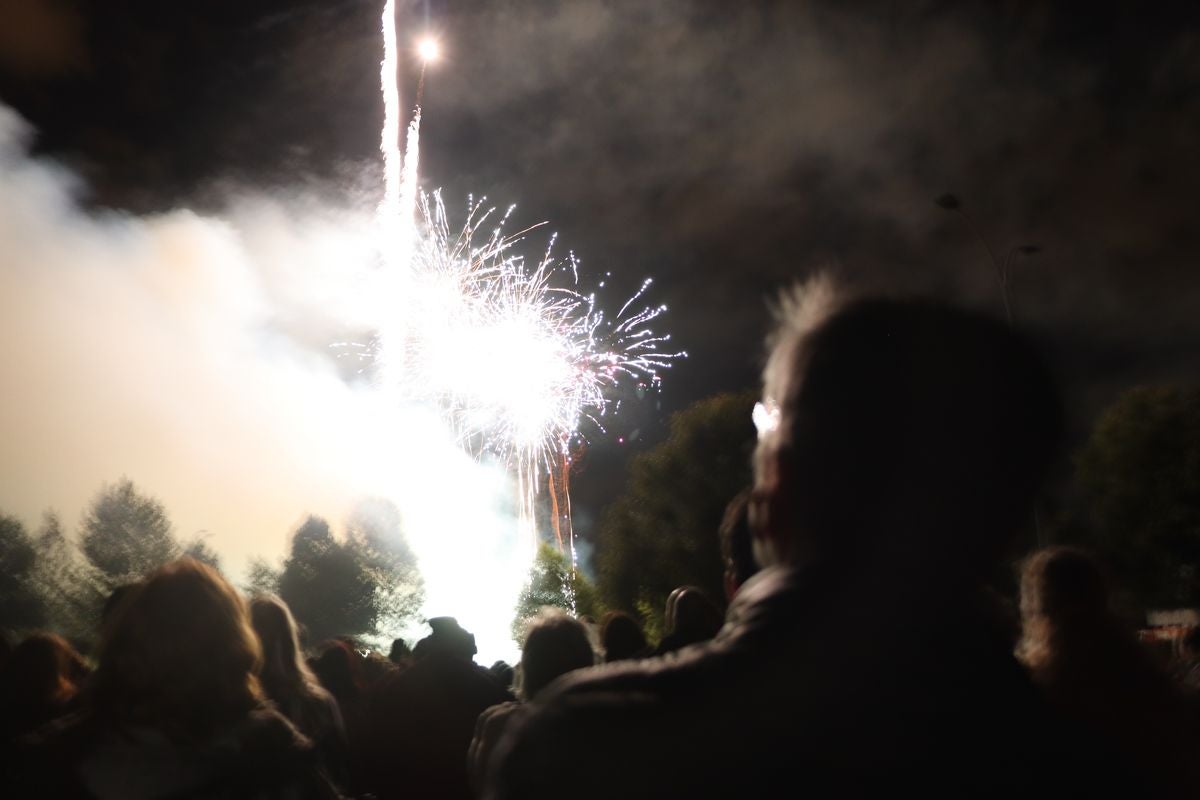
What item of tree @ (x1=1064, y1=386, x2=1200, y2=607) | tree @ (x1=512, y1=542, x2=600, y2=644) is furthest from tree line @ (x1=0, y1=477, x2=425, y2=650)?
tree @ (x1=1064, y1=386, x2=1200, y2=607)

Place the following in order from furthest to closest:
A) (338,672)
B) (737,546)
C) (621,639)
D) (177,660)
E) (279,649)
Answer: (338,672), (621,639), (279,649), (737,546), (177,660)

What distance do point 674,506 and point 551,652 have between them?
1464 inches

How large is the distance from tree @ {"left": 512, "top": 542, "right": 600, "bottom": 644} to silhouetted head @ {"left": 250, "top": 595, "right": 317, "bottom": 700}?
50.3 meters

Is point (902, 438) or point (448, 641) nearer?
point (902, 438)

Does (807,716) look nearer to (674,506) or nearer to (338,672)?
(338,672)

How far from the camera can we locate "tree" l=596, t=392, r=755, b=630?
39.7 meters

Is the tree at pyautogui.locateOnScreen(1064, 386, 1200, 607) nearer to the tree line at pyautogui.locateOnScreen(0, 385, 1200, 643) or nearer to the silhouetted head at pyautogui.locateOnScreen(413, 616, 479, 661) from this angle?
the tree line at pyautogui.locateOnScreen(0, 385, 1200, 643)

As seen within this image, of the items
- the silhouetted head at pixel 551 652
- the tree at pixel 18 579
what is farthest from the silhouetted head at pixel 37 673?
the tree at pixel 18 579

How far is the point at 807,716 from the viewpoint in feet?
3.52

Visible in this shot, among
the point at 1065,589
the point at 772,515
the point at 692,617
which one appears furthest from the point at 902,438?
the point at 692,617

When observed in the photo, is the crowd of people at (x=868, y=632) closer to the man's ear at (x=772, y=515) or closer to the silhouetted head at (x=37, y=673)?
the man's ear at (x=772, y=515)

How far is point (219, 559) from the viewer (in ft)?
158

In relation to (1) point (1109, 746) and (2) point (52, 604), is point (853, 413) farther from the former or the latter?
(2) point (52, 604)

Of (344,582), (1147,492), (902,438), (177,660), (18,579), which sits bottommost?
(902,438)
